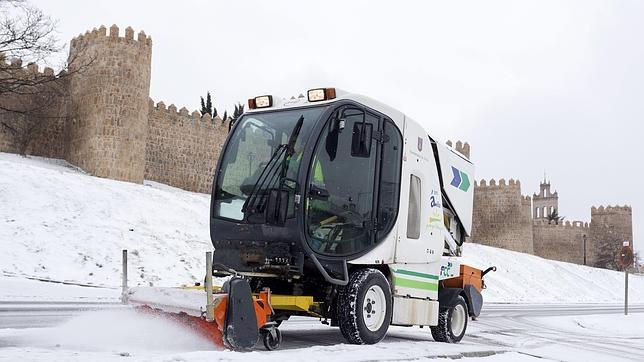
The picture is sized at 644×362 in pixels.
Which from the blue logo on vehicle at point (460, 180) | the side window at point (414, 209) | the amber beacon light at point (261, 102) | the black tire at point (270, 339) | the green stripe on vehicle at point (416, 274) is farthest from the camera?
the blue logo on vehicle at point (460, 180)

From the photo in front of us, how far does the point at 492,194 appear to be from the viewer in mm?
57062

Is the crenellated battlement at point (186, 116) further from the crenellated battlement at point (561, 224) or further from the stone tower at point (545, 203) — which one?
the stone tower at point (545, 203)

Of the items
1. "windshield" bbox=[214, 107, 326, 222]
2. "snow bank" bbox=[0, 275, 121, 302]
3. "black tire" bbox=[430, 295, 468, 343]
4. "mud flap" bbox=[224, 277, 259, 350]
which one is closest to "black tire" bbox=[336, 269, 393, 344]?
"windshield" bbox=[214, 107, 326, 222]

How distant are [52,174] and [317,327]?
15.3 m

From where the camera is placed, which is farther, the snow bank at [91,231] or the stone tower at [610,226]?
the stone tower at [610,226]

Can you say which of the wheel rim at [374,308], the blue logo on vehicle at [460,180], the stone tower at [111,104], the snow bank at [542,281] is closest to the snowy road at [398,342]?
the wheel rim at [374,308]

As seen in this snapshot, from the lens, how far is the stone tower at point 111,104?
102 feet

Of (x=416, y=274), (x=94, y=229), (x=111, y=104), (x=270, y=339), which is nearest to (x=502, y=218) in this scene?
(x=111, y=104)

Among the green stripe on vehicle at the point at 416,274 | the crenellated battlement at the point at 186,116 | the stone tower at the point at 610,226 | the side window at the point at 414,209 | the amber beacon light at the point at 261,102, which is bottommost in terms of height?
the green stripe on vehicle at the point at 416,274

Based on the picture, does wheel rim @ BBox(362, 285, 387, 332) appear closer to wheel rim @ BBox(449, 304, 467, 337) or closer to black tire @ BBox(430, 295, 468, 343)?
black tire @ BBox(430, 295, 468, 343)

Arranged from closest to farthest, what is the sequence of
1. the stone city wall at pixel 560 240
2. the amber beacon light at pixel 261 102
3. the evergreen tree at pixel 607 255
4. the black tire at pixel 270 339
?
the black tire at pixel 270 339 → the amber beacon light at pixel 261 102 → the stone city wall at pixel 560 240 → the evergreen tree at pixel 607 255

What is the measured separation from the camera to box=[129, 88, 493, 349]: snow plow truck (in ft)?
25.7

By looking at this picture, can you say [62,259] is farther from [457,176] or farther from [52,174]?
[457,176]

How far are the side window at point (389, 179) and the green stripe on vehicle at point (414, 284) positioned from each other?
707 millimetres
